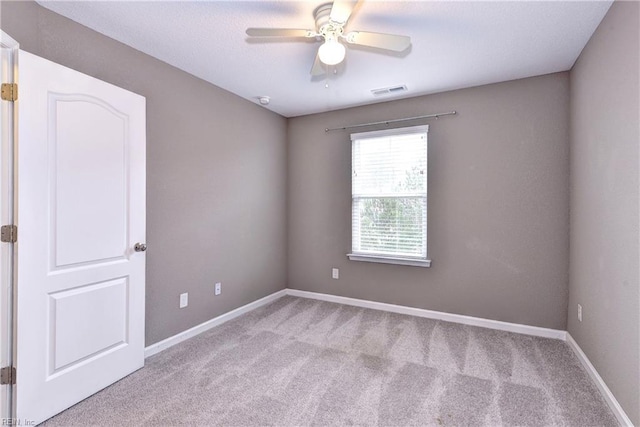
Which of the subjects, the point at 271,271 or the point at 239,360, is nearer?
the point at 239,360

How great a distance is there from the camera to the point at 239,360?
2459mm

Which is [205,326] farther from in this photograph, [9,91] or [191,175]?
[9,91]

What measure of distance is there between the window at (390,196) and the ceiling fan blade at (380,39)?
5.32 feet

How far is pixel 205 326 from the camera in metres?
3.04

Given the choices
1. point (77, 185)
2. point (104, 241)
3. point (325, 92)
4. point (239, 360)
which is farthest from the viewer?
point (325, 92)

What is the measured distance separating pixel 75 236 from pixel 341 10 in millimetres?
2126

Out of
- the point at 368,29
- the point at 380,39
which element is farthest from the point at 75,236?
the point at 368,29

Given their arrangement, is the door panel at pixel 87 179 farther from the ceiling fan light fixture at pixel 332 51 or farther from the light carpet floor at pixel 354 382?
the ceiling fan light fixture at pixel 332 51

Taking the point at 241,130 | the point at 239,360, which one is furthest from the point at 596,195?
the point at 241,130

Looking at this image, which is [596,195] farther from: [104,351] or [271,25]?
[104,351]

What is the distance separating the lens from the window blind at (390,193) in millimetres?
3441

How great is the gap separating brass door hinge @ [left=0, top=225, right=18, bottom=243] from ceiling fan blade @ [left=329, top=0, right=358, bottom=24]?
213cm

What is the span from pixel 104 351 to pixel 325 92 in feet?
10.1

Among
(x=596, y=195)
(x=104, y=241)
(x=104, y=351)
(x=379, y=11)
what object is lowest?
(x=104, y=351)
